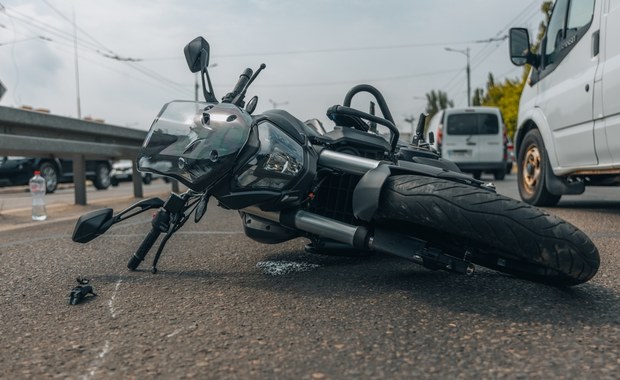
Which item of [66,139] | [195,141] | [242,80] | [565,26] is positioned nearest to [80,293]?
[195,141]

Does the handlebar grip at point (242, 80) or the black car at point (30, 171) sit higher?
the handlebar grip at point (242, 80)

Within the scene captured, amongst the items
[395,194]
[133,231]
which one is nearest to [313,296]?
[395,194]

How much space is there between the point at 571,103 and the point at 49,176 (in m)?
14.1

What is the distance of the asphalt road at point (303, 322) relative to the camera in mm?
1799

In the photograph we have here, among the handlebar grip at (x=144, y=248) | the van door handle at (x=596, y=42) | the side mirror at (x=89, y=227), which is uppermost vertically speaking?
the van door handle at (x=596, y=42)

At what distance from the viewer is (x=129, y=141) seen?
11047 millimetres

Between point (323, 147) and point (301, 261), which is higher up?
point (323, 147)

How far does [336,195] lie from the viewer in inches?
→ 116

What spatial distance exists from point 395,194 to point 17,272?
2.28 metres

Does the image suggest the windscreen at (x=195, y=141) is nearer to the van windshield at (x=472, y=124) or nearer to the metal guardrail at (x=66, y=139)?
the metal guardrail at (x=66, y=139)

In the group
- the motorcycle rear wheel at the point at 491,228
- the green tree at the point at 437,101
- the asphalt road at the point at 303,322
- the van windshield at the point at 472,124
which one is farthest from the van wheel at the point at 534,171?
the green tree at the point at 437,101

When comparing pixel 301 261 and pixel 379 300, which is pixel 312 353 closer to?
pixel 379 300

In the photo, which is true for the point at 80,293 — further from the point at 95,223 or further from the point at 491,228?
the point at 491,228

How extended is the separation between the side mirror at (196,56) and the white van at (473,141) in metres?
13.5
